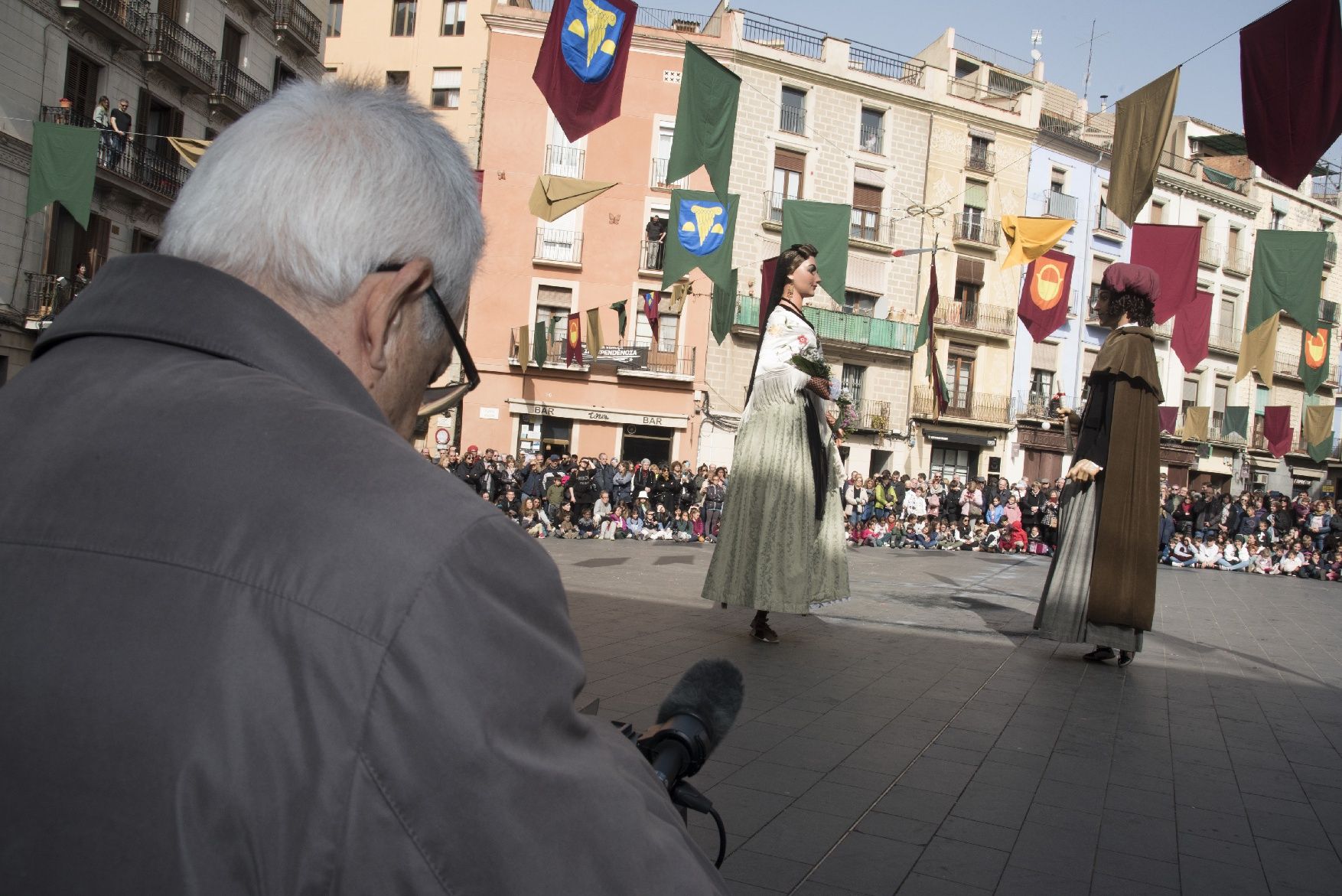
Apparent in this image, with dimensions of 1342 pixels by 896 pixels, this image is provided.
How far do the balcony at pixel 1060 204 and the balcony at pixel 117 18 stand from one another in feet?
102

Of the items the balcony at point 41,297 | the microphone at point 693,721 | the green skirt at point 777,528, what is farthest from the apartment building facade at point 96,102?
the microphone at point 693,721

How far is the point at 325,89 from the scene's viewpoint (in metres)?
1.37

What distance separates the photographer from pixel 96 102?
84.3 ft

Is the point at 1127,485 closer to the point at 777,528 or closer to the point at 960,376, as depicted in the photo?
the point at 777,528

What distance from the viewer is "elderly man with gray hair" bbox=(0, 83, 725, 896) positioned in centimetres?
84

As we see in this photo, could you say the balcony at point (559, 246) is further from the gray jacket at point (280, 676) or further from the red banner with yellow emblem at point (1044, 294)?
the gray jacket at point (280, 676)

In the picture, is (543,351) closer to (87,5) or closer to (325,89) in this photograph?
(87,5)

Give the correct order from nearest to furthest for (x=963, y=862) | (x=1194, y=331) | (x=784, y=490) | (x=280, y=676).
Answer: (x=280, y=676)
(x=963, y=862)
(x=784, y=490)
(x=1194, y=331)

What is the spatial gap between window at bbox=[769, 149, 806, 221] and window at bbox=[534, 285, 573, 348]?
7.92m

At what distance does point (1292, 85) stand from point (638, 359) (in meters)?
27.8

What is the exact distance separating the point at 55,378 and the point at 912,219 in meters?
40.2

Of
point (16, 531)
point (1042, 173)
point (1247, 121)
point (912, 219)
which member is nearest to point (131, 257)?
point (16, 531)

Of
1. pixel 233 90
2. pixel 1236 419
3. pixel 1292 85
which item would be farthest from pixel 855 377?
pixel 1292 85

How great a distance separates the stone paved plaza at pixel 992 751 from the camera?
3.07 meters
